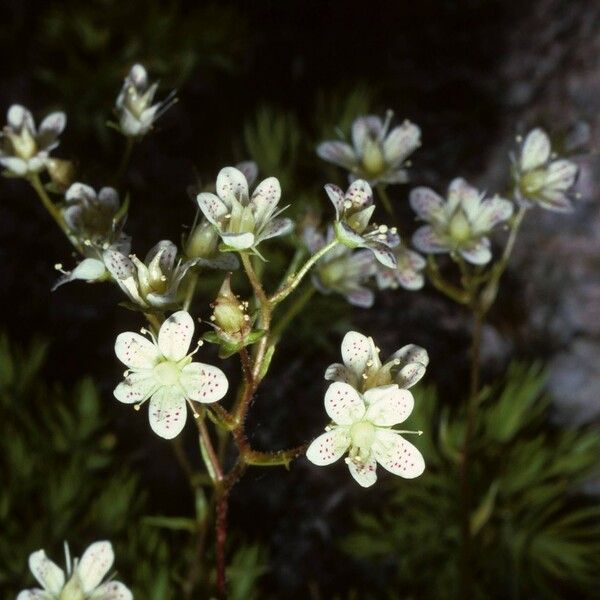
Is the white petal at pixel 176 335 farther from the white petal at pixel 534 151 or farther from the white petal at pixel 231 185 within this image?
the white petal at pixel 534 151

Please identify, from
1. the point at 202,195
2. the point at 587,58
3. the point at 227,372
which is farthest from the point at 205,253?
the point at 587,58

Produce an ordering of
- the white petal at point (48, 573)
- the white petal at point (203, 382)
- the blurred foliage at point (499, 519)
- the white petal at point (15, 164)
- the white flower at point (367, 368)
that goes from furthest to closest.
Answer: the blurred foliage at point (499, 519) → the white petal at point (15, 164) → the white petal at point (48, 573) → the white flower at point (367, 368) → the white petal at point (203, 382)

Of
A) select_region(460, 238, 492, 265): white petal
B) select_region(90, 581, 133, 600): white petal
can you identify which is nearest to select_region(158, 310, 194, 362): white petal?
select_region(90, 581, 133, 600): white petal

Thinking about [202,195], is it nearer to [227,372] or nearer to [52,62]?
[227,372]

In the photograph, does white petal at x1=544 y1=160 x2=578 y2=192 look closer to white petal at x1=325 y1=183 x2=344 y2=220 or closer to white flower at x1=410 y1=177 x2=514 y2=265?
white flower at x1=410 y1=177 x2=514 y2=265

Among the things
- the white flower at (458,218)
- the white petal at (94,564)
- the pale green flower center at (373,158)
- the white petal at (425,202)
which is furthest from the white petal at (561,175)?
the white petal at (94,564)

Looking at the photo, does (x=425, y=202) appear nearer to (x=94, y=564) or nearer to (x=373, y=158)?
(x=373, y=158)
